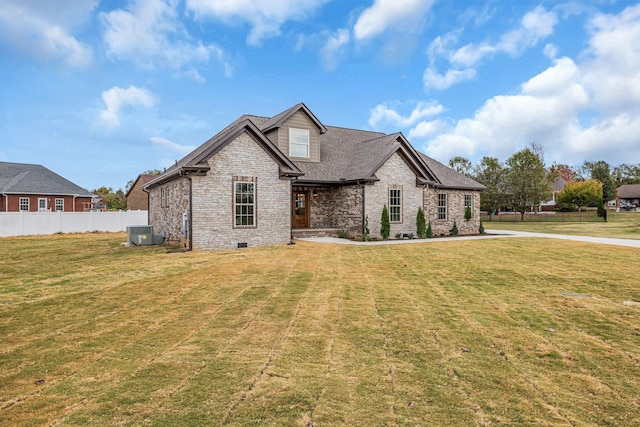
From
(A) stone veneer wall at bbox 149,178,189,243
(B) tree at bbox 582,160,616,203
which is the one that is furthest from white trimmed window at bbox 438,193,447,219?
(B) tree at bbox 582,160,616,203

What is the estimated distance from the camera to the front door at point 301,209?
20.8 meters

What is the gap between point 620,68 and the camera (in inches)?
853

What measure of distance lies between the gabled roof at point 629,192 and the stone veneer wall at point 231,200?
295ft

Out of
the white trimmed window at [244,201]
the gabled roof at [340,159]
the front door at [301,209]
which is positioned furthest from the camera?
the front door at [301,209]

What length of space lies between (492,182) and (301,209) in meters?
37.4

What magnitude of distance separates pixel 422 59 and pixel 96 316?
23568 millimetres

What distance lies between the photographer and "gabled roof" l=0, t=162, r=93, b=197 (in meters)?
34.0

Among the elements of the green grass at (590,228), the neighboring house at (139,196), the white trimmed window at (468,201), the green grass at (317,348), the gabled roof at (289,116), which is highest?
the gabled roof at (289,116)

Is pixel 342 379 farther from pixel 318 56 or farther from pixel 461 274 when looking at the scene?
pixel 318 56

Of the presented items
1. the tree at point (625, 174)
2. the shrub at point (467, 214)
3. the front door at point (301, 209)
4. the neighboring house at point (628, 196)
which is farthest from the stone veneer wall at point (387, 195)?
the tree at point (625, 174)

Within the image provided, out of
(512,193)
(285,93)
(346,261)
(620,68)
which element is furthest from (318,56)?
(512,193)

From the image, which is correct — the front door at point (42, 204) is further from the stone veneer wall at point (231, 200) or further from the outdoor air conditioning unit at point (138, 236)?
the stone veneer wall at point (231, 200)

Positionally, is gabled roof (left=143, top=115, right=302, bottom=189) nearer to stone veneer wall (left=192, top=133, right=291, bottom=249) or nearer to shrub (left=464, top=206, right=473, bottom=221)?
stone veneer wall (left=192, top=133, right=291, bottom=249)

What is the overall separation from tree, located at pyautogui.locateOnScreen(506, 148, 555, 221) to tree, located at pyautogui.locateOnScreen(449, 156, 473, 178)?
18.5 feet
